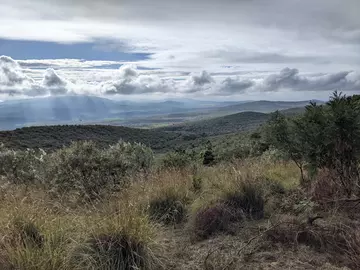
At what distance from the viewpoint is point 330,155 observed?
711 cm

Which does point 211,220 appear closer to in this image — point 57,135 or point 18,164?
point 18,164

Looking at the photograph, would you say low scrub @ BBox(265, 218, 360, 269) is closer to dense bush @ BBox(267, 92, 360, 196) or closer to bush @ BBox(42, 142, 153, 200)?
dense bush @ BBox(267, 92, 360, 196)

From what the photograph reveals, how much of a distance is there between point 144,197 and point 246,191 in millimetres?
1677

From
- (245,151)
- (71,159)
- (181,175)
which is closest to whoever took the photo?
(181,175)

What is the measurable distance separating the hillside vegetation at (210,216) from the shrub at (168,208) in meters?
0.02

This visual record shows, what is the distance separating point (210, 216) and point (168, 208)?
0.94m

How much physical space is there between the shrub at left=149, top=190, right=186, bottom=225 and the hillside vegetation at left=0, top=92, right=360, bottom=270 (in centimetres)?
2

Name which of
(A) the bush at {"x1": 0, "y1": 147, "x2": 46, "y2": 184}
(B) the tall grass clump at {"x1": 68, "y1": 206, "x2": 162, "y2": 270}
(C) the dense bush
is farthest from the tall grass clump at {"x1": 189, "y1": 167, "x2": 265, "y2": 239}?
(A) the bush at {"x1": 0, "y1": 147, "x2": 46, "y2": 184}

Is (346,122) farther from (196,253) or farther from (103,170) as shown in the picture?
(103,170)

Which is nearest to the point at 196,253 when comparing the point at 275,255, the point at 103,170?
the point at 275,255

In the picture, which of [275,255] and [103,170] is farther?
[103,170]

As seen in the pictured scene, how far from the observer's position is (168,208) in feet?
21.5

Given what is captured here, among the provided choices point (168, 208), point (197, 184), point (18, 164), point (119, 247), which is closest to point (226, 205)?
point (168, 208)

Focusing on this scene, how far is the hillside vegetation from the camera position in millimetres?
4445
